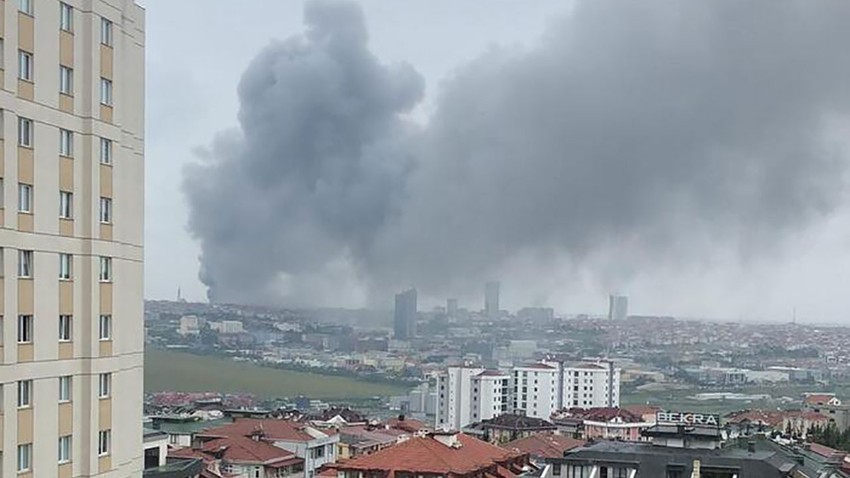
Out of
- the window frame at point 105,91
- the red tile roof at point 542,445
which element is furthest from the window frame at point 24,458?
the red tile roof at point 542,445

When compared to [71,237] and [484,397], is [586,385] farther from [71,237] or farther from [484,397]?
[71,237]

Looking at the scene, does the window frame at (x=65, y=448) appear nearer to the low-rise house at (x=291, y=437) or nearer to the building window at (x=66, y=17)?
the building window at (x=66, y=17)

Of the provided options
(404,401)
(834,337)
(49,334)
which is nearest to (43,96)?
(49,334)

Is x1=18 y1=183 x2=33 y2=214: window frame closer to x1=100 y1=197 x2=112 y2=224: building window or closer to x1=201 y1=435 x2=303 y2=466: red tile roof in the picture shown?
x1=100 y1=197 x2=112 y2=224: building window

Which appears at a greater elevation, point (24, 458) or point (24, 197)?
point (24, 197)

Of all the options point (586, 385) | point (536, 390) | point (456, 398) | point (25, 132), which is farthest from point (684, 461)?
point (586, 385)

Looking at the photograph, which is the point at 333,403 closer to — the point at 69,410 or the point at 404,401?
the point at 404,401
